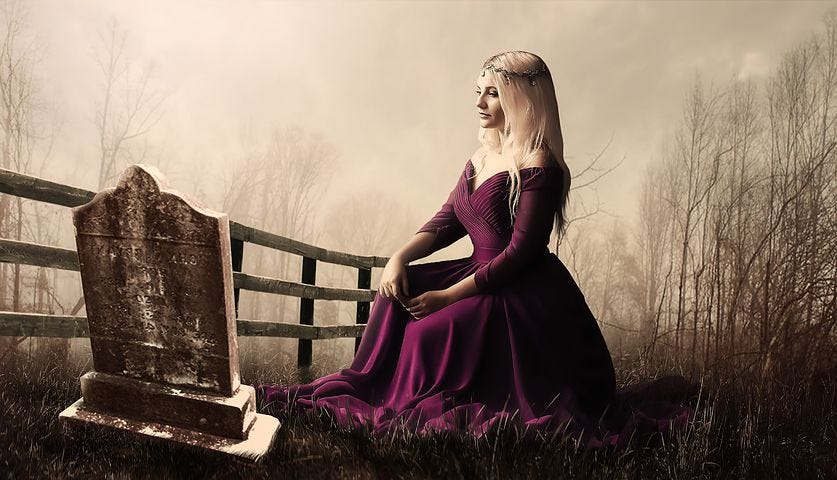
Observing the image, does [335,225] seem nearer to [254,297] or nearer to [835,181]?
[254,297]

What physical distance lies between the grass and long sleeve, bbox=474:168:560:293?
0.61m

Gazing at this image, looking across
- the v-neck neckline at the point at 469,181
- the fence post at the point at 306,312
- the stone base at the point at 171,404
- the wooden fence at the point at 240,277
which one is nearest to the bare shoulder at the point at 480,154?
the v-neck neckline at the point at 469,181

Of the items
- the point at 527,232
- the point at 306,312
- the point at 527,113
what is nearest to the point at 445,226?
the point at 527,232

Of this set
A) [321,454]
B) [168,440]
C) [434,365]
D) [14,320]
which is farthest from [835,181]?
[14,320]

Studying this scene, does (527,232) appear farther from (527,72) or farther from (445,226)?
(527,72)

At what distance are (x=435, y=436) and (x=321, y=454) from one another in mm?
421

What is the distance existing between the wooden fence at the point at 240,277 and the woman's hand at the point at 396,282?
202 cm

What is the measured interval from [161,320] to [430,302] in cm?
106

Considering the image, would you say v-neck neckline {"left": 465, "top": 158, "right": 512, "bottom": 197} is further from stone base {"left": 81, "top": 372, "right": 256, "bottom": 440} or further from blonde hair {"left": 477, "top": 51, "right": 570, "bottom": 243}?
stone base {"left": 81, "top": 372, "right": 256, "bottom": 440}

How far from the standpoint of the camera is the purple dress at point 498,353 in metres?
2.08

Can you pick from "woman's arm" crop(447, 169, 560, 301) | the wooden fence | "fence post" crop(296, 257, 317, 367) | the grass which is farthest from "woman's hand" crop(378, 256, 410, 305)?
"fence post" crop(296, 257, 317, 367)

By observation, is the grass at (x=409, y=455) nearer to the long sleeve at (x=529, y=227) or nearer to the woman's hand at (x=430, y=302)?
the woman's hand at (x=430, y=302)

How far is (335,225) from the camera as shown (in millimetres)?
24719

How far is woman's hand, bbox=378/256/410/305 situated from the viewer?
231cm
